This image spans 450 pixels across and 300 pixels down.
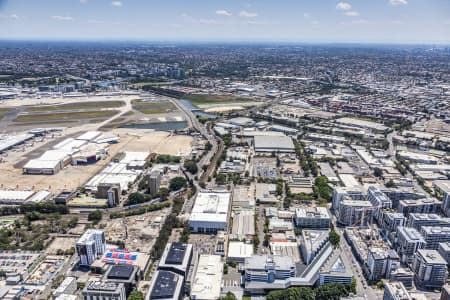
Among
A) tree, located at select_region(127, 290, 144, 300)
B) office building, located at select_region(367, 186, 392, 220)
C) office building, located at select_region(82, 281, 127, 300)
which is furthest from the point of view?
office building, located at select_region(367, 186, 392, 220)

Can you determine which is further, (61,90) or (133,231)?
(61,90)

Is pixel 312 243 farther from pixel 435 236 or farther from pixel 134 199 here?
pixel 134 199

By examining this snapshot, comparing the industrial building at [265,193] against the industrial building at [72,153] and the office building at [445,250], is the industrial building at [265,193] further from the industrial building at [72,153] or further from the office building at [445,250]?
the industrial building at [72,153]

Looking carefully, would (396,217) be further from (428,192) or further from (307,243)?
(428,192)

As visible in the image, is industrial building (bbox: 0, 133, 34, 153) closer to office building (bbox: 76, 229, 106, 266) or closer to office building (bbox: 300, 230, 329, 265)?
office building (bbox: 76, 229, 106, 266)

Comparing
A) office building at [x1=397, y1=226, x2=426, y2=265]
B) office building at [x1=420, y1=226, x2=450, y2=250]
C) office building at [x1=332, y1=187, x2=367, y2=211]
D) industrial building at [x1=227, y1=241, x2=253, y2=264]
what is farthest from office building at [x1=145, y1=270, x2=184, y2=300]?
office building at [x1=420, y1=226, x2=450, y2=250]

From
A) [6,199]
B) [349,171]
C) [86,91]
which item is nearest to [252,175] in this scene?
[349,171]

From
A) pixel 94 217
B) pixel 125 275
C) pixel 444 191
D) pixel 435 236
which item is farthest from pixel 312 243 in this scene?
pixel 94 217

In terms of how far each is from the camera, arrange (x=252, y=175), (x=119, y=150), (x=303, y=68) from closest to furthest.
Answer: (x=252, y=175), (x=119, y=150), (x=303, y=68)
